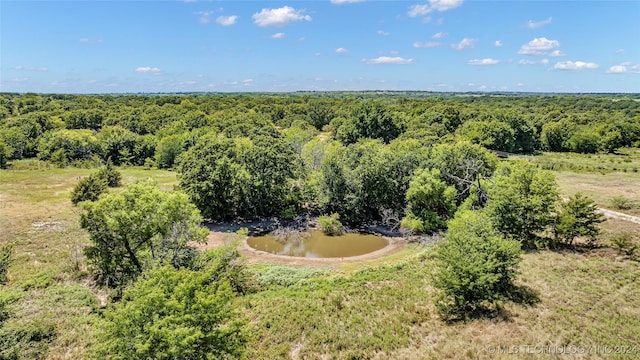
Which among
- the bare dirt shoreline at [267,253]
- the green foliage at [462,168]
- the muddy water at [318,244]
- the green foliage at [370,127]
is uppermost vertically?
the green foliage at [370,127]

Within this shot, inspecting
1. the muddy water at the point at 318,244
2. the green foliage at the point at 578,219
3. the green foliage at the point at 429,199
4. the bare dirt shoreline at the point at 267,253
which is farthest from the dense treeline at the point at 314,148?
the green foliage at the point at 578,219

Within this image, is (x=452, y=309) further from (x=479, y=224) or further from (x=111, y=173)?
(x=111, y=173)

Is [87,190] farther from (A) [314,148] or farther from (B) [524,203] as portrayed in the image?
(B) [524,203]

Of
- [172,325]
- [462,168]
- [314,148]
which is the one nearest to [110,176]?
[314,148]

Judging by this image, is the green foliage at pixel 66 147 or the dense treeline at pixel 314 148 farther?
the green foliage at pixel 66 147

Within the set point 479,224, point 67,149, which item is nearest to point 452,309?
point 479,224

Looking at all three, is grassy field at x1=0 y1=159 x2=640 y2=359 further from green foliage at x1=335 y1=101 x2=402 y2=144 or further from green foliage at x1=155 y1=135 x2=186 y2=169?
green foliage at x1=335 y1=101 x2=402 y2=144

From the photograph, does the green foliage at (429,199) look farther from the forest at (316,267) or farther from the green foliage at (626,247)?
the green foliage at (626,247)

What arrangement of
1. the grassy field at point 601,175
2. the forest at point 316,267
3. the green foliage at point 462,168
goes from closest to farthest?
1. the forest at point 316,267
2. the green foliage at point 462,168
3. the grassy field at point 601,175
